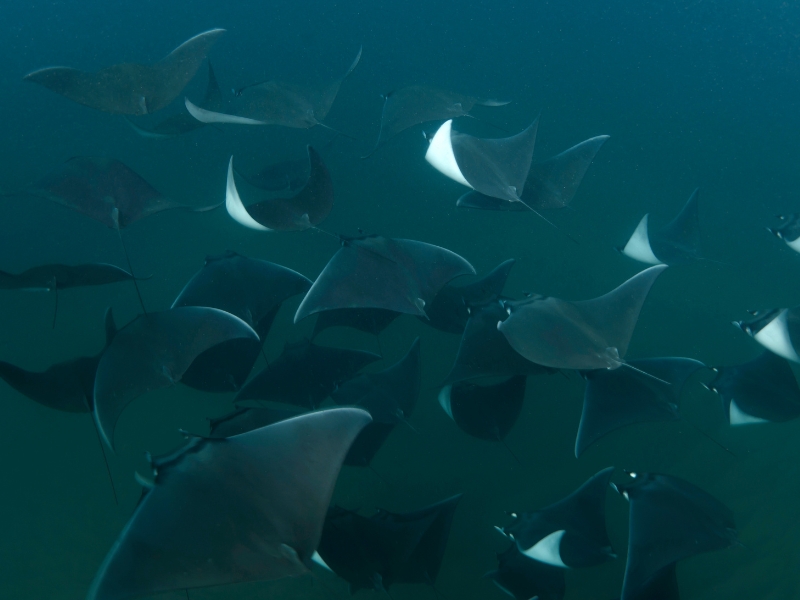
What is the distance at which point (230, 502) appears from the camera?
171cm

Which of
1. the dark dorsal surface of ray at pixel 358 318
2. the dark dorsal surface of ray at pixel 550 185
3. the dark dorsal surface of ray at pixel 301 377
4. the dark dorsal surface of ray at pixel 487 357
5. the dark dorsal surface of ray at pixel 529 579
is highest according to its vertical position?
the dark dorsal surface of ray at pixel 550 185

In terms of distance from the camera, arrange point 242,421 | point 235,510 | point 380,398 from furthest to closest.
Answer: point 380,398 → point 242,421 → point 235,510

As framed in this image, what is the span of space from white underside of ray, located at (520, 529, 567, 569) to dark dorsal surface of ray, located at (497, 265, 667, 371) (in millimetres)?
841

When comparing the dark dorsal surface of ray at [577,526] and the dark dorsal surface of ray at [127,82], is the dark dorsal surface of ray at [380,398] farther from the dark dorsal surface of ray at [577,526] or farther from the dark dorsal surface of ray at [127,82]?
the dark dorsal surface of ray at [127,82]

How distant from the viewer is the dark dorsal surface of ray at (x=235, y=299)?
109 inches

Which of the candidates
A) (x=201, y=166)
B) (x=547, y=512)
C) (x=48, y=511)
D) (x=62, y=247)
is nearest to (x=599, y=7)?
(x=201, y=166)

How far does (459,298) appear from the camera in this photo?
119 inches

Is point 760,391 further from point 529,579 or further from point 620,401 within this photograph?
point 529,579

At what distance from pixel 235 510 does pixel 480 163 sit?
91.5 inches

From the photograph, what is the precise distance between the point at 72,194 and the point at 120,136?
1.44m

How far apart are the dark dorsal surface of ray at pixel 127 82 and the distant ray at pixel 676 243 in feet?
11.2

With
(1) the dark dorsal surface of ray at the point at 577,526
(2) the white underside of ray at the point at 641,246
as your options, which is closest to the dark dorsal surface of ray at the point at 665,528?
(1) the dark dorsal surface of ray at the point at 577,526

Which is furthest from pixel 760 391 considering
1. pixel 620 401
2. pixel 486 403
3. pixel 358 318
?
pixel 358 318

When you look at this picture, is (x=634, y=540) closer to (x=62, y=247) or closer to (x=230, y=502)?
(x=230, y=502)
